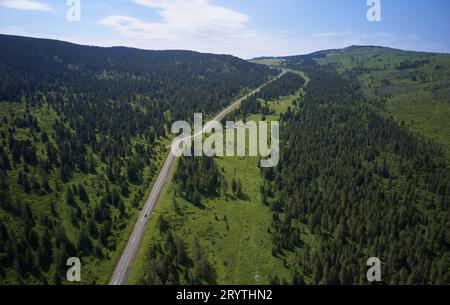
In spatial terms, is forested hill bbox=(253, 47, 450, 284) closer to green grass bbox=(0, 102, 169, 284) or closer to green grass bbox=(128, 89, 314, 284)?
green grass bbox=(128, 89, 314, 284)

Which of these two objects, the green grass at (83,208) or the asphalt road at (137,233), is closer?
the asphalt road at (137,233)

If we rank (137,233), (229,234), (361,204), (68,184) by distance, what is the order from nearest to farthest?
(137,233)
(229,234)
(361,204)
(68,184)

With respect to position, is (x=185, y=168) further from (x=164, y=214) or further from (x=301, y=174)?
(x=301, y=174)

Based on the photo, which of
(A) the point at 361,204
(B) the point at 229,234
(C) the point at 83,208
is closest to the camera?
(B) the point at 229,234

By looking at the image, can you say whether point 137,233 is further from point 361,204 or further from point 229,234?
point 361,204

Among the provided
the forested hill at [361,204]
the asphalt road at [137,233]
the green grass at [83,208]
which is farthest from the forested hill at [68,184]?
the forested hill at [361,204]

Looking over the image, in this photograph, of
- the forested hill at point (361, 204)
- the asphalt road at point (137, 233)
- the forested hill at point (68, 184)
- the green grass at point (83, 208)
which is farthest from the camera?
the forested hill at point (361, 204)

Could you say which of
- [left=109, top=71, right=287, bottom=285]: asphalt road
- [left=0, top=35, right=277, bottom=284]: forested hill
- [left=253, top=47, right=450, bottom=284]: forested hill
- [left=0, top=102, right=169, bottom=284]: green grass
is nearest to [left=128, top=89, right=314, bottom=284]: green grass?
[left=109, top=71, right=287, bottom=285]: asphalt road

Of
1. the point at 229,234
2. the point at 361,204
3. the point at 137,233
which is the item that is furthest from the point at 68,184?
the point at 361,204

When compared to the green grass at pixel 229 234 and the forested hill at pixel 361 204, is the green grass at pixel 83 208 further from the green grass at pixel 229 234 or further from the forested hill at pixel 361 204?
the forested hill at pixel 361 204
